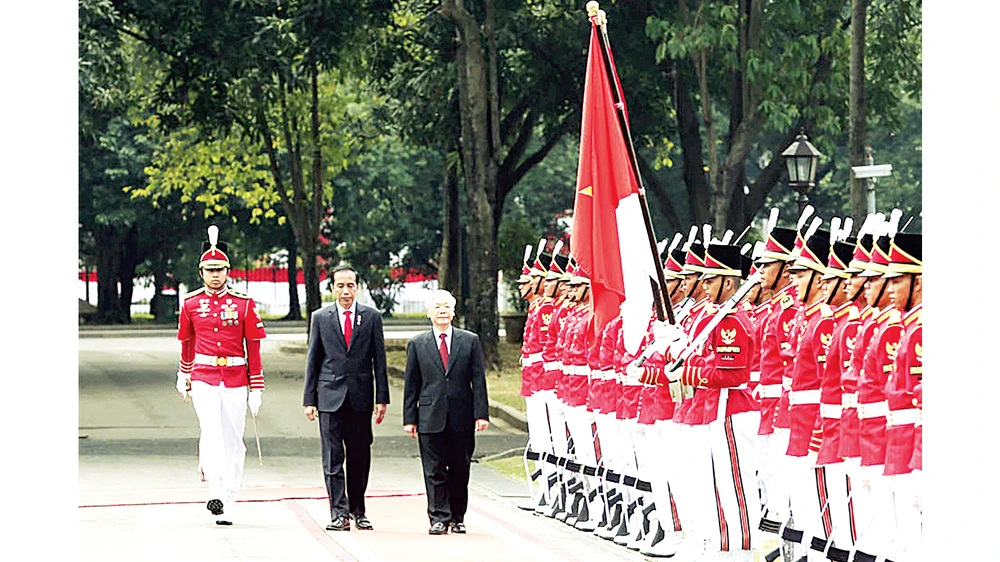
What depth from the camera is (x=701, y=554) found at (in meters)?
12.2

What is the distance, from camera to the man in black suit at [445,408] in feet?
47.4

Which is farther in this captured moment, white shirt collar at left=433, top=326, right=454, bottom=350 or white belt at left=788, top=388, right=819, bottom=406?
white shirt collar at left=433, top=326, right=454, bottom=350

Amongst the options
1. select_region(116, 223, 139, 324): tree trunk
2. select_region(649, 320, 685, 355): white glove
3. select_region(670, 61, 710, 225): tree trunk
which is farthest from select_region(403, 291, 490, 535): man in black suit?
select_region(116, 223, 139, 324): tree trunk

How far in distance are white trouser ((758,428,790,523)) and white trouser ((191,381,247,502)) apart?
5253 mm

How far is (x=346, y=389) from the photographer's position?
15.0 meters

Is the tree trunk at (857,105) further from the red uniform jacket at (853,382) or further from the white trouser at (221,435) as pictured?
the red uniform jacket at (853,382)

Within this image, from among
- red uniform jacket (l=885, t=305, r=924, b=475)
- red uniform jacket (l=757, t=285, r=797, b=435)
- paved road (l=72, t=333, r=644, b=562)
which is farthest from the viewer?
paved road (l=72, t=333, r=644, b=562)

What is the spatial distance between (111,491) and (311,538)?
3.93 meters

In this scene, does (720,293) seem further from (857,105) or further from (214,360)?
(857,105)

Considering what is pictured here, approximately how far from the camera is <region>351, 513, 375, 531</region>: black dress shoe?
1472cm

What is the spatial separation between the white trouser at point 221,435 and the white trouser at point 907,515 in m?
7.33

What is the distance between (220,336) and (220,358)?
0.66 ft

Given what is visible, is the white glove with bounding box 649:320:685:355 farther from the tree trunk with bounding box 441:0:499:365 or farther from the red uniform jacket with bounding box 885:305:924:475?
the tree trunk with bounding box 441:0:499:365

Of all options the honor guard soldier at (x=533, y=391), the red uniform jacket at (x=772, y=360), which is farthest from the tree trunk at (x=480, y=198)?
the red uniform jacket at (x=772, y=360)
